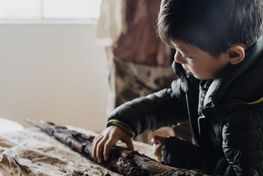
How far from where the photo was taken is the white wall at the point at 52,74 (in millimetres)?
2271

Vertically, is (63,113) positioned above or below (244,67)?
below

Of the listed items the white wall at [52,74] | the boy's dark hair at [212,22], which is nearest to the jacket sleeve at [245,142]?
the boy's dark hair at [212,22]

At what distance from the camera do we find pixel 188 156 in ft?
2.95

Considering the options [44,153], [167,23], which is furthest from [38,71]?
[167,23]

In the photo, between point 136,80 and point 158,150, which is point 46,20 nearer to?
point 136,80

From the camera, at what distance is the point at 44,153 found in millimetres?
945

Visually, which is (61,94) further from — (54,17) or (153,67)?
(153,67)

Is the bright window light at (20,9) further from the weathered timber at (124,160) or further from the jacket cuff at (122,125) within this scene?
the jacket cuff at (122,125)

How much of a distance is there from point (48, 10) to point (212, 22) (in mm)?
1695

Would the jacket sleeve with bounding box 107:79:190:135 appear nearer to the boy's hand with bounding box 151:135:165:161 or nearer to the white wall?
the boy's hand with bounding box 151:135:165:161

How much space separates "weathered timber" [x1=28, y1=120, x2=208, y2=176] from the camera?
81 cm

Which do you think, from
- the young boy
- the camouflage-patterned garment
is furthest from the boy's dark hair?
the camouflage-patterned garment

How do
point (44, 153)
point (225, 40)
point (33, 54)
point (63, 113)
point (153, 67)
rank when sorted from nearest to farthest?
point (225, 40)
point (44, 153)
point (153, 67)
point (33, 54)
point (63, 113)

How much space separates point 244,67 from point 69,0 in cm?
170
